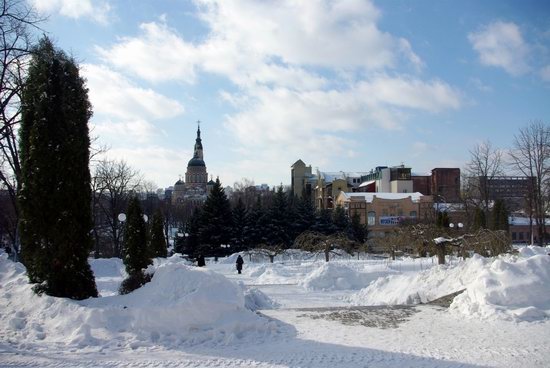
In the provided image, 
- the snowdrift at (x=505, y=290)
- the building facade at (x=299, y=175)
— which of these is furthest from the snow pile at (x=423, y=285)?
the building facade at (x=299, y=175)

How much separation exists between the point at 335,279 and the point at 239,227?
23.8 meters

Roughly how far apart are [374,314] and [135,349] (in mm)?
5017

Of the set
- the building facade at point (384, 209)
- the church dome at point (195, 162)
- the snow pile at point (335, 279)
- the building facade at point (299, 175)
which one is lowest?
the snow pile at point (335, 279)

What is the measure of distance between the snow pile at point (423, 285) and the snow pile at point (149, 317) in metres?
5.89

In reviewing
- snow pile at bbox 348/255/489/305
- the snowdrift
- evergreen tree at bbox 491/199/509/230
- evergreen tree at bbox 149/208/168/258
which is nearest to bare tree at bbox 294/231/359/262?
evergreen tree at bbox 149/208/168/258

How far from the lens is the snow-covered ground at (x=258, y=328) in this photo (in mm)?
6773

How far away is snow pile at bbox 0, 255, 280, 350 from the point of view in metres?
7.55

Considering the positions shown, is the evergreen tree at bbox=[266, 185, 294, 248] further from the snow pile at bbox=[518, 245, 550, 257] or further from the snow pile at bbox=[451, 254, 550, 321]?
the snow pile at bbox=[451, 254, 550, 321]

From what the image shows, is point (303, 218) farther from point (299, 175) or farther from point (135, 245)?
point (299, 175)

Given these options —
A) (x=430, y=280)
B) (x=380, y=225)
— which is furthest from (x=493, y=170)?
(x=430, y=280)

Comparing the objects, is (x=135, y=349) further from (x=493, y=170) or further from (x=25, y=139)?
(x=493, y=170)

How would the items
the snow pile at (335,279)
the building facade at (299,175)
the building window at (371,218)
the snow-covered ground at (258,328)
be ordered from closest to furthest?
the snow-covered ground at (258,328)
the snow pile at (335,279)
the building window at (371,218)
the building facade at (299,175)

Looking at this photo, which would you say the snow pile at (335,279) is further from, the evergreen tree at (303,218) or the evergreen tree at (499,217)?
the evergreen tree at (303,218)

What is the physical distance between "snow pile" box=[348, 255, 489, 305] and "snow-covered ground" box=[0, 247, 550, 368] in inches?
36.9
